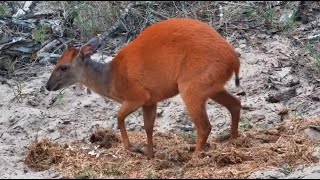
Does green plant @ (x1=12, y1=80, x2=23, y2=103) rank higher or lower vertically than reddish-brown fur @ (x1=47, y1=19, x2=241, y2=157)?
lower

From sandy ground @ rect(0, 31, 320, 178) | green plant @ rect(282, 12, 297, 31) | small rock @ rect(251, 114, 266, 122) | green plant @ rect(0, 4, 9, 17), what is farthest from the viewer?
green plant @ rect(0, 4, 9, 17)

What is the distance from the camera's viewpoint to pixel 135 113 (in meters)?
9.40

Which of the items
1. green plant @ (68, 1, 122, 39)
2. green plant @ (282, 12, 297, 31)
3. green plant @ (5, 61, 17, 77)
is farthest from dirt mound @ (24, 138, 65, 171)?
green plant @ (282, 12, 297, 31)

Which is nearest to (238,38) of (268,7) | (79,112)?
(268,7)

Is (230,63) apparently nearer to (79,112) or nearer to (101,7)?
(79,112)

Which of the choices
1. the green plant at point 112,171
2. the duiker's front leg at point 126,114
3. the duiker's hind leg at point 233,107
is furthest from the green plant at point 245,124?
the green plant at point 112,171

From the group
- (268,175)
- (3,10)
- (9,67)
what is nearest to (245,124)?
(268,175)

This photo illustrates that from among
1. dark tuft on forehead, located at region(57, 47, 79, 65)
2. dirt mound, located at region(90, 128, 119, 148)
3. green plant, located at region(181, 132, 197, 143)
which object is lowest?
green plant, located at region(181, 132, 197, 143)

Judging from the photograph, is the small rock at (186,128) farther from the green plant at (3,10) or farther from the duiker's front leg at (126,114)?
the green plant at (3,10)

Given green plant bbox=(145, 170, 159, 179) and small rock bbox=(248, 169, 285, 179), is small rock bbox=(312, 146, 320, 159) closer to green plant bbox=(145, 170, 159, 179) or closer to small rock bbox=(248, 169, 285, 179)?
small rock bbox=(248, 169, 285, 179)

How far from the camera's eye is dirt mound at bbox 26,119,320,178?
728 centimetres

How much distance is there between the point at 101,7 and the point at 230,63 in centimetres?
448

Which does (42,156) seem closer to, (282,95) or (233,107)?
(233,107)

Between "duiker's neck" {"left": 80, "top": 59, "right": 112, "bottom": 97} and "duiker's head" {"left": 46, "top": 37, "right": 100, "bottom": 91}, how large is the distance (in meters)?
0.06
